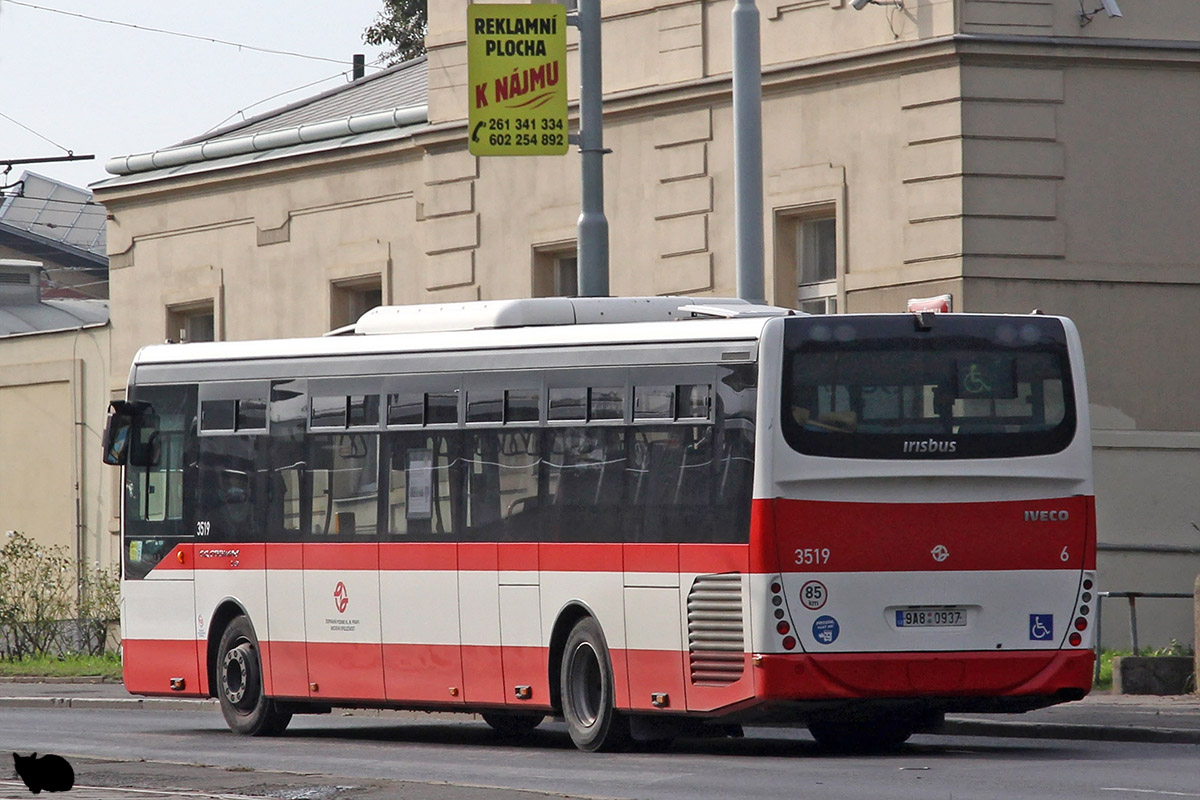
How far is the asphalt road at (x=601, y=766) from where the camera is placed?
13.2m

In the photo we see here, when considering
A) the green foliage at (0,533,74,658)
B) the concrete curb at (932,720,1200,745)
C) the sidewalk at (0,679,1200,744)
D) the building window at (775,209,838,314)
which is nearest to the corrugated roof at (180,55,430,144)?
the green foliage at (0,533,74,658)

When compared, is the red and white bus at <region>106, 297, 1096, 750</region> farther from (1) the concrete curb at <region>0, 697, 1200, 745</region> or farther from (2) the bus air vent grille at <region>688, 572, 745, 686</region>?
(1) the concrete curb at <region>0, 697, 1200, 745</region>

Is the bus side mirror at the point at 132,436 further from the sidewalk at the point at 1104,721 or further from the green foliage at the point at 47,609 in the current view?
the green foliage at the point at 47,609

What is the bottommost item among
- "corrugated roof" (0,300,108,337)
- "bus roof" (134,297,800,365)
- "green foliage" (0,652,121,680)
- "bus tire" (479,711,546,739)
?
"green foliage" (0,652,121,680)

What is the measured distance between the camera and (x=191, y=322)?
3550 centimetres

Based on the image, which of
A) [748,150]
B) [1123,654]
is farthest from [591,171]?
[1123,654]

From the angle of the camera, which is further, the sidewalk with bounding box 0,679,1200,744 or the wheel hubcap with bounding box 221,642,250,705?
the wheel hubcap with bounding box 221,642,250,705

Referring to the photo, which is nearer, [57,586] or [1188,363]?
[1188,363]

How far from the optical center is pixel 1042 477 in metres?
15.5

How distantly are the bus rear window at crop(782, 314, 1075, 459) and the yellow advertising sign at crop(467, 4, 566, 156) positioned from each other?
6333mm

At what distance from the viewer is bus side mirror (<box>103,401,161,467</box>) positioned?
19766 mm

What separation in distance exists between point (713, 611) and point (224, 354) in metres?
5.65

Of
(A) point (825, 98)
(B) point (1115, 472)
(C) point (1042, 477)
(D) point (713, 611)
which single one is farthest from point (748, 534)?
(A) point (825, 98)

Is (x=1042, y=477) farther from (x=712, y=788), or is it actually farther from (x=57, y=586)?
(x=57, y=586)
